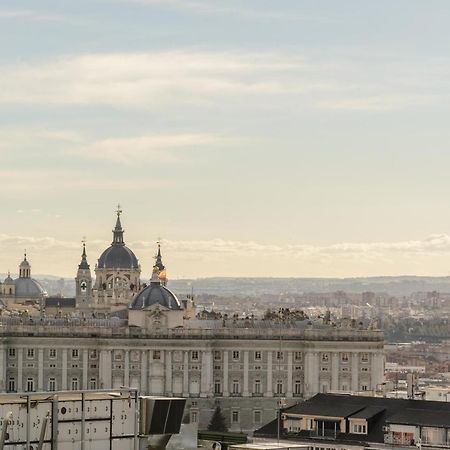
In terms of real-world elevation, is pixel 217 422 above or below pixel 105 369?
below

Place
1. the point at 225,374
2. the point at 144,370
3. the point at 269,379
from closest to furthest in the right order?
1. the point at 144,370
2. the point at 269,379
3. the point at 225,374

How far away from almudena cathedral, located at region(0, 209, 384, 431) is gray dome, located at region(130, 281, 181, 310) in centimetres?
8

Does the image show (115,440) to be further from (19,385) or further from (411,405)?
(19,385)

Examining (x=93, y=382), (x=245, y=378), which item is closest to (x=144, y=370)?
(x=93, y=382)

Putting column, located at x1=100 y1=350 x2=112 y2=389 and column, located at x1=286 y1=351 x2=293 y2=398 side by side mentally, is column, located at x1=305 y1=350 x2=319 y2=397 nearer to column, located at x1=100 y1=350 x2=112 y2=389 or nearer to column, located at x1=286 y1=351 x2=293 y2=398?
column, located at x1=286 y1=351 x2=293 y2=398

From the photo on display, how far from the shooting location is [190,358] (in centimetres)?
15738

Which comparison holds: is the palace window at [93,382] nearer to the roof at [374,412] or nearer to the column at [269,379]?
the column at [269,379]

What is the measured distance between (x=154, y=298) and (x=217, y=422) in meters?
11.8

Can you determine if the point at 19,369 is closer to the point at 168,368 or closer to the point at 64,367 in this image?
the point at 64,367

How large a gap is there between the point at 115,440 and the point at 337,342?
117950mm

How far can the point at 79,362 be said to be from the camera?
158 m

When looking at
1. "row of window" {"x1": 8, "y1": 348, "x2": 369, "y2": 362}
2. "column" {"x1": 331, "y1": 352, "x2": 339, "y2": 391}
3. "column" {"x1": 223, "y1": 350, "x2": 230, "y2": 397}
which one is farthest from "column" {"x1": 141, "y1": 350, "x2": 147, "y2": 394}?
"column" {"x1": 331, "y1": 352, "x2": 339, "y2": 391}

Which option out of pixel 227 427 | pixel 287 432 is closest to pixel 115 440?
pixel 287 432

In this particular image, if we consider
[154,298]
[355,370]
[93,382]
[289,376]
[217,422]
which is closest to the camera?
[217,422]
